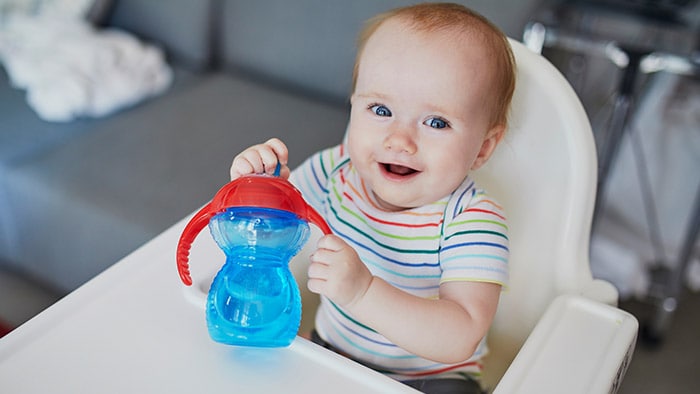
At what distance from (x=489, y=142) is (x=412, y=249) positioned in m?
0.14

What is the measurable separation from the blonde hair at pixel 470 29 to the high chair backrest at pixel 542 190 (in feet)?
0.24

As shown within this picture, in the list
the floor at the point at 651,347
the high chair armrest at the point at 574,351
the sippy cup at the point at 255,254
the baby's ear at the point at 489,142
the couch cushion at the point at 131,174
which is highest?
the baby's ear at the point at 489,142

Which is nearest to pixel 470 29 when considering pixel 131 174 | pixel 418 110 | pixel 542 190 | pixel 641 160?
pixel 418 110

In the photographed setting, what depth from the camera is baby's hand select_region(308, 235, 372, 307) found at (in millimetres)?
647

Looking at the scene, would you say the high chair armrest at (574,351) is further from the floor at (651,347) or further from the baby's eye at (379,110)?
the floor at (651,347)

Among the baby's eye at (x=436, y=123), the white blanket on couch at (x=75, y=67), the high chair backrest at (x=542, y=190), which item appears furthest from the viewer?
the white blanket on couch at (x=75, y=67)

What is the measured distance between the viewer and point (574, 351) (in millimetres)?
699

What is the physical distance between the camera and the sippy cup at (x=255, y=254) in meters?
0.63

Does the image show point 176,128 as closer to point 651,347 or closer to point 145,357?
point 145,357

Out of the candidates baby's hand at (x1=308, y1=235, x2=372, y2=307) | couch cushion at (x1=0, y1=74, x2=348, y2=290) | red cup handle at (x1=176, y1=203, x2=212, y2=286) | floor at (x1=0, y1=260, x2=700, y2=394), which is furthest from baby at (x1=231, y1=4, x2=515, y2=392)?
floor at (x1=0, y1=260, x2=700, y2=394)

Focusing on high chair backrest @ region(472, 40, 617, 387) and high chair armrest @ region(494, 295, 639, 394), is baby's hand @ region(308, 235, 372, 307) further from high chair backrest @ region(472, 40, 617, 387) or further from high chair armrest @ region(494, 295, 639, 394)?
high chair backrest @ region(472, 40, 617, 387)

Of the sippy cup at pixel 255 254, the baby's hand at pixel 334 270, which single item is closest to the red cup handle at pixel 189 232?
the sippy cup at pixel 255 254

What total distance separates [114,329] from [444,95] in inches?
15.1

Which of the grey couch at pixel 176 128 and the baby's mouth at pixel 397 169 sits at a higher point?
the baby's mouth at pixel 397 169
